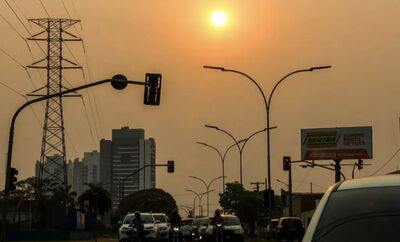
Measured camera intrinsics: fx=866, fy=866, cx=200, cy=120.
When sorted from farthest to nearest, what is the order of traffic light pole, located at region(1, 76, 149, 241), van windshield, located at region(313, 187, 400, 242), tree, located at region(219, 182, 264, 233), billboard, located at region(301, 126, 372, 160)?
tree, located at region(219, 182, 264, 233)
billboard, located at region(301, 126, 372, 160)
traffic light pole, located at region(1, 76, 149, 241)
van windshield, located at region(313, 187, 400, 242)

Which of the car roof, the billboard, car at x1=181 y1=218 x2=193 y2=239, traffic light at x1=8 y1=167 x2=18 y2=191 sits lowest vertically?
car at x1=181 y1=218 x2=193 y2=239

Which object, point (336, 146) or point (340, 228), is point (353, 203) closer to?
point (340, 228)

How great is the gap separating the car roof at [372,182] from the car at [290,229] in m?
42.5

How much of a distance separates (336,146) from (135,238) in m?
62.4

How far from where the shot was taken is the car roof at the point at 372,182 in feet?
19.5

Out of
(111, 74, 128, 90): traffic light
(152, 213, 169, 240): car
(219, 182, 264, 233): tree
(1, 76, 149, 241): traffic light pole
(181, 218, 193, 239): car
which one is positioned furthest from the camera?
(219, 182, 264, 233): tree

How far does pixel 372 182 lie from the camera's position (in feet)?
19.9

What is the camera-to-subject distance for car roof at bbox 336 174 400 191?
19.5 feet

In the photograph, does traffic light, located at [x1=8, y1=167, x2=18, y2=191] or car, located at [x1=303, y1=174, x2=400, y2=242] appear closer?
car, located at [x1=303, y1=174, x2=400, y2=242]

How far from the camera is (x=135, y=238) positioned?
34.3 m

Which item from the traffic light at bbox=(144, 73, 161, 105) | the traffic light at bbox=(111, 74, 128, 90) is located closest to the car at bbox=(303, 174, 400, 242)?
the traffic light at bbox=(144, 73, 161, 105)

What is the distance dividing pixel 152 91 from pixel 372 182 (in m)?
24.7

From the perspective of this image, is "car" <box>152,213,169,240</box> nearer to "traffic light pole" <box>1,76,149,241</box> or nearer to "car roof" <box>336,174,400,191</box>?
"traffic light pole" <box>1,76,149,241</box>

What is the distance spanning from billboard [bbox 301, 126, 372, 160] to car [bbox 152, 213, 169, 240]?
50856mm
